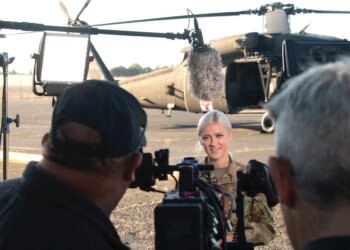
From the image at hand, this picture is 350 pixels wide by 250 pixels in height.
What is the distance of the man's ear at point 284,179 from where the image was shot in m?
1.23

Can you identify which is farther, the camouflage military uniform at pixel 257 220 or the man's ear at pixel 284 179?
the camouflage military uniform at pixel 257 220

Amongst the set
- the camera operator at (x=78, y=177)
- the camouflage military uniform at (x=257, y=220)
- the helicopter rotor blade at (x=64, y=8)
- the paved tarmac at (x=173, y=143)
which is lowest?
the paved tarmac at (x=173, y=143)

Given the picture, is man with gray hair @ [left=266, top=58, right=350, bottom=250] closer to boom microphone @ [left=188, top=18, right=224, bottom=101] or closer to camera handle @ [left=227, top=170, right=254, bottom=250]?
camera handle @ [left=227, top=170, right=254, bottom=250]

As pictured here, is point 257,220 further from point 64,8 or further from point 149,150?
point 149,150

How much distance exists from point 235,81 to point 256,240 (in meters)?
14.5

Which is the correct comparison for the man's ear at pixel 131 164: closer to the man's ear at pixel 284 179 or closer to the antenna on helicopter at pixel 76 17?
the man's ear at pixel 284 179

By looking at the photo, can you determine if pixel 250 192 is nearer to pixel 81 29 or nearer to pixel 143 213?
pixel 81 29

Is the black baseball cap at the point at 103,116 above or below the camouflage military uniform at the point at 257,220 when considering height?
above

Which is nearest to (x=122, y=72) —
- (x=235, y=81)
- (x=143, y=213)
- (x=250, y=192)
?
(x=235, y=81)

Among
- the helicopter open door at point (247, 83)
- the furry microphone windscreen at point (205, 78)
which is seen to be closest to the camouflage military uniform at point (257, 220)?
the furry microphone windscreen at point (205, 78)

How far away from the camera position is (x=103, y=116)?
59.9 inches

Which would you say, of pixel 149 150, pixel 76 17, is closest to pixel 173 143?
pixel 149 150

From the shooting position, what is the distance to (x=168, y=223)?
5.26 ft

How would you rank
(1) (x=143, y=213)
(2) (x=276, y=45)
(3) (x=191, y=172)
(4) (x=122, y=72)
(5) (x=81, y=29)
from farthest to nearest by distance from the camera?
(4) (x=122, y=72), (2) (x=276, y=45), (1) (x=143, y=213), (5) (x=81, y=29), (3) (x=191, y=172)
